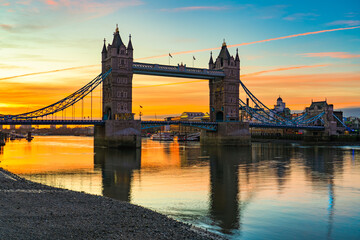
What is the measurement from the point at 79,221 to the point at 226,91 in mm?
63260

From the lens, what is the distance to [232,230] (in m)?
12.7

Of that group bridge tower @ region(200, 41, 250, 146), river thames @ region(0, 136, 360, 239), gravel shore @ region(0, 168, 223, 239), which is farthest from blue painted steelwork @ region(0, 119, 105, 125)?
gravel shore @ region(0, 168, 223, 239)

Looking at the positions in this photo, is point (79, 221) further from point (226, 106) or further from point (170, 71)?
point (226, 106)

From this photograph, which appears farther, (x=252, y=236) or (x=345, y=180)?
(x=345, y=180)

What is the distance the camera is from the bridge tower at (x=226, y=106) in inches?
2758

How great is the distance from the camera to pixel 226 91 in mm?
72875

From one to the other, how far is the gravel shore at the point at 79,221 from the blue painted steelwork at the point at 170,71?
48395mm

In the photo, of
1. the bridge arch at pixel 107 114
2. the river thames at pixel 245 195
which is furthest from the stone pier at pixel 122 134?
the river thames at pixel 245 195

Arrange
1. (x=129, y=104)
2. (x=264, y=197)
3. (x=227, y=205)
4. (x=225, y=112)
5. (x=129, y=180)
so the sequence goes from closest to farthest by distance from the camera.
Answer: (x=227, y=205)
(x=264, y=197)
(x=129, y=180)
(x=129, y=104)
(x=225, y=112)

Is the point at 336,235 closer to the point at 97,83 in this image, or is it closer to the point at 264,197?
the point at 264,197

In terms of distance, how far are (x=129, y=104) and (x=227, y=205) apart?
4572cm

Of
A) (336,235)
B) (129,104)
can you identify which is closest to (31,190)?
(336,235)

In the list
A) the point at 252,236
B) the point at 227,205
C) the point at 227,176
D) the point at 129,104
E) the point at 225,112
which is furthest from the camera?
the point at 225,112

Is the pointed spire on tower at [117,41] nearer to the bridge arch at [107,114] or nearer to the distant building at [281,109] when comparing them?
the bridge arch at [107,114]
